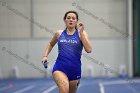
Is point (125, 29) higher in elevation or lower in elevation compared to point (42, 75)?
higher

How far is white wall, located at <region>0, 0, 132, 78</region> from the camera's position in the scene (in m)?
21.4

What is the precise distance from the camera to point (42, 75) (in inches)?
850

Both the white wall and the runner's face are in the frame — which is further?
the white wall

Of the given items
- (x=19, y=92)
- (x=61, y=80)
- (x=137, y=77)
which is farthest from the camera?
(x=137, y=77)

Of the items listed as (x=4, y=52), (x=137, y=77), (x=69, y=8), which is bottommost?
(x=137, y=77)

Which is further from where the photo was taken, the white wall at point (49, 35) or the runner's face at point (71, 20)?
the white wall at point (49, 35)

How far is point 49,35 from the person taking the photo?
21859mm

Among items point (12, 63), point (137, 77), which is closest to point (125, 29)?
point (137, 77)

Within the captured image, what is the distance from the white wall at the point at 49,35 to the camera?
21438 millimetres

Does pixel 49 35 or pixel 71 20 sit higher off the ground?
pixel 71 20

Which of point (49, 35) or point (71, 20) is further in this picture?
point (49, 35)

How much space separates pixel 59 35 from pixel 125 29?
15334 millimetres

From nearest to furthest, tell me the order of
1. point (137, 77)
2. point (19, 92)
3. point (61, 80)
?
point (61, 80), point (19, 92), point (137, 77)

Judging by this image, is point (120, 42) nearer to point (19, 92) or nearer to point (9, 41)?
point (9, 41)
